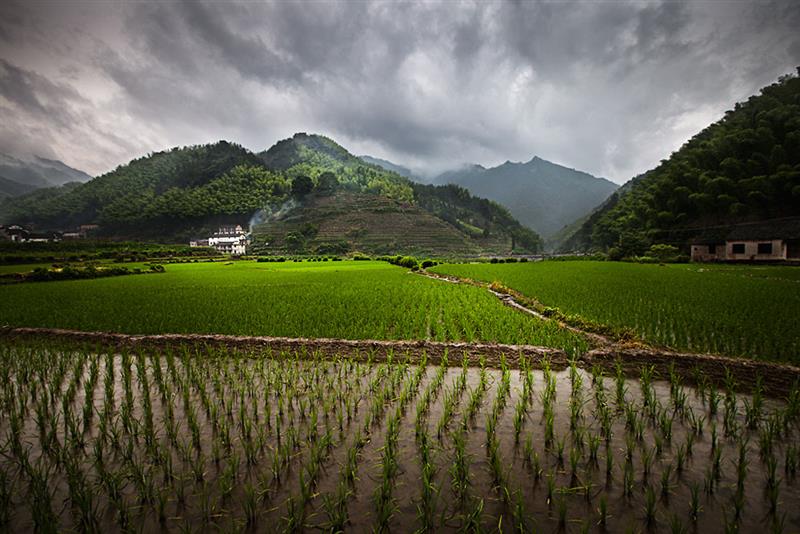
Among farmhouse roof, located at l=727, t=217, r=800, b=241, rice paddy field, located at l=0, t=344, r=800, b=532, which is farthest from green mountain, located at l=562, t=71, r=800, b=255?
rice paddy field, located at l=0, t=344, r=800, b=532

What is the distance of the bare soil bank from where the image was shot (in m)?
5.06

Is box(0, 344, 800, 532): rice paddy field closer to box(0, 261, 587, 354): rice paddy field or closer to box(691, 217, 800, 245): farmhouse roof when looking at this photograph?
box(0, 261, 587, 354): rice paddy field

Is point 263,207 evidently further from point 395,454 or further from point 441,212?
point 395,454

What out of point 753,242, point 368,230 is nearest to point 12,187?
point 368,230

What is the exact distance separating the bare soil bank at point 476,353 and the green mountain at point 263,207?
66.7 m

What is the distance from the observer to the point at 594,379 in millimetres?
5086

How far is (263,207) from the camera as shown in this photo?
111125 millimetres

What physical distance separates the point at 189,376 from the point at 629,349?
26.6ft

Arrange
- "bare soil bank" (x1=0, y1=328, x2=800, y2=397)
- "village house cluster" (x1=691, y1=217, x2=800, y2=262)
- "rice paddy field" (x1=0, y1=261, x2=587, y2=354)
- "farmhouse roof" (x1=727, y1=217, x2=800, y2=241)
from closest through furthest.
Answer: "bare soil bank" (x1=0, y1=328, x2=800, y2=397) < "rice paddy field" (x1=0, y1=261, x2=587, y2=354) < "farmhouse roof" (x1=727, y1=217, x2=800, y2=241) < "village house cluster" (x1=691, y1=217, x2=800, y2=262)

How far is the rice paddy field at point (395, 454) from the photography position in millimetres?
2516

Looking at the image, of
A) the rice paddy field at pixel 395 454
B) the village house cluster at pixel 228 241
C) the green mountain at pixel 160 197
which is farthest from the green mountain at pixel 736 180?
the green mountain at pixel 160 197

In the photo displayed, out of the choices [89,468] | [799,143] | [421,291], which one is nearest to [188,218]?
[421,291]

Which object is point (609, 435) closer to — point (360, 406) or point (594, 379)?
point (594, 379)

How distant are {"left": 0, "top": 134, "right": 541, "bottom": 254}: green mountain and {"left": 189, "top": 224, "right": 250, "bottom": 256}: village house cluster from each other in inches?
167
